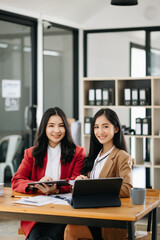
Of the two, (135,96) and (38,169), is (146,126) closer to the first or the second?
(135,96)

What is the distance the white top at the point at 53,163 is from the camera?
10.2 ft

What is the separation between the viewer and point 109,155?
2.93m

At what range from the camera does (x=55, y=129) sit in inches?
122

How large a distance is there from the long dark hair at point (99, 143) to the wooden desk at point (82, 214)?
505 mm

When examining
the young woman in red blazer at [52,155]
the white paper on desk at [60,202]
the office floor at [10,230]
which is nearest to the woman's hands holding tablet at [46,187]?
the white paper on desk at [60,202]

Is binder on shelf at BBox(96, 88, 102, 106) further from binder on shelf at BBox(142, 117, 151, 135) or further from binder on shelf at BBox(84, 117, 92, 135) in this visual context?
binder on shelf at BBox(142, 117, 151, 135)

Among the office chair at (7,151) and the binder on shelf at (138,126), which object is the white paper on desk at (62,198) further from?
the office chair at (7,151)

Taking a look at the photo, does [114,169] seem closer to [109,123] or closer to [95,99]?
[109,123]

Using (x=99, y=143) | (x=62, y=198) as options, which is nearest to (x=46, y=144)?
(x=99, y=143)

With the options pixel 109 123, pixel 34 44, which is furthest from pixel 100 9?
pixel 109 123

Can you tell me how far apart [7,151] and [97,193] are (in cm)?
355

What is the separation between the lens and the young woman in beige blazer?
280cm

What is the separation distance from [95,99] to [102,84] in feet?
0.84

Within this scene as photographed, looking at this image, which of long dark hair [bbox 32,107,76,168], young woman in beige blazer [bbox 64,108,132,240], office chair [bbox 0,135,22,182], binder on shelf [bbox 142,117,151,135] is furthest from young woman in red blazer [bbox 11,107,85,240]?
office chair [bbox 0,135,22,182]
